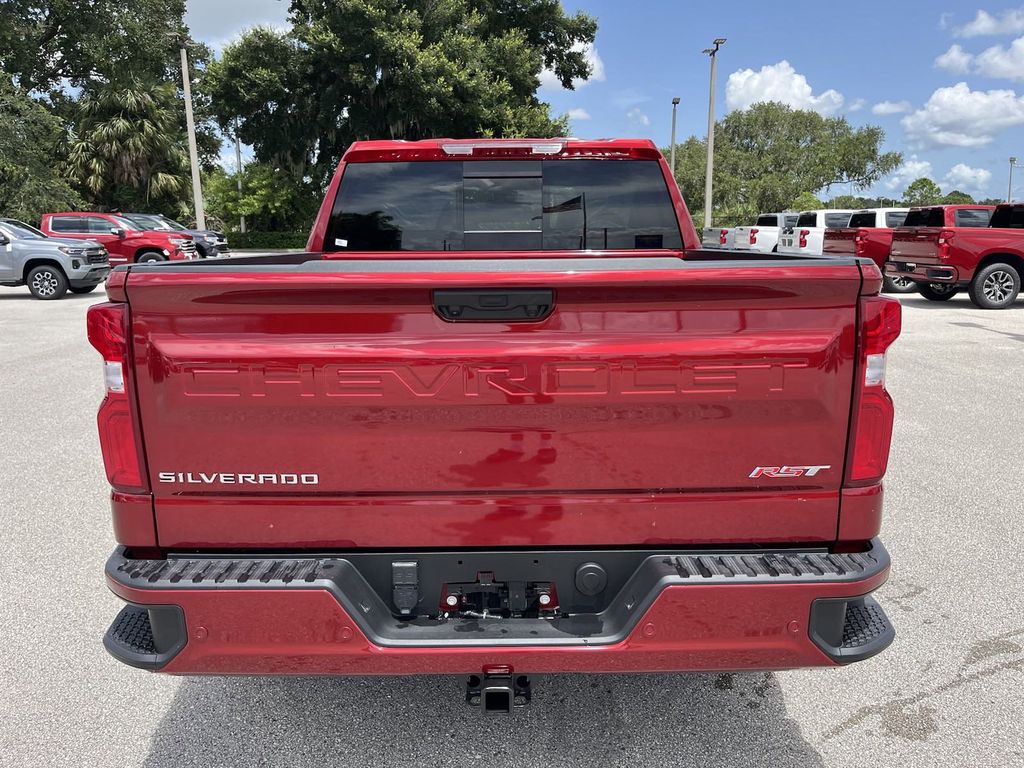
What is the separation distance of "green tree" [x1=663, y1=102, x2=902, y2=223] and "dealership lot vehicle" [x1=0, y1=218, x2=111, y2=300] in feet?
144

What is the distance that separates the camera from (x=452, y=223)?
13.0ft

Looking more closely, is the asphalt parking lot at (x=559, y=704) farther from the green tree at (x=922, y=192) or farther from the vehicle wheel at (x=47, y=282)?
the green tree at (x=922, y=192)

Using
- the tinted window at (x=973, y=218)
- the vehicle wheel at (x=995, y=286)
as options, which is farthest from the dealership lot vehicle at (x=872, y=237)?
the vehicle wheel at (x=995, y=286)

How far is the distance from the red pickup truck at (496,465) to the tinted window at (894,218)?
18.8 metres

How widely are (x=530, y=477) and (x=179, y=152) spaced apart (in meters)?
40.1

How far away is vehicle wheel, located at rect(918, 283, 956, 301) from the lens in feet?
53.6

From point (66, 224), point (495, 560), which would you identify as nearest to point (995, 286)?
point (495, 560)

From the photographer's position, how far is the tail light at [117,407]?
2.01m

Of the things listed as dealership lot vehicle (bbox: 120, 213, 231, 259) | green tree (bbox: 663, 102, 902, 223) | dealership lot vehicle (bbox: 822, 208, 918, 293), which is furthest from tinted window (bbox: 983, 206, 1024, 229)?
green tree (bbox: 663, 102, 902, 223)

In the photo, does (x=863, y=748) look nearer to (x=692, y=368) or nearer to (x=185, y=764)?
(x=692, y=368)

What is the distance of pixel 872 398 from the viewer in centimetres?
207

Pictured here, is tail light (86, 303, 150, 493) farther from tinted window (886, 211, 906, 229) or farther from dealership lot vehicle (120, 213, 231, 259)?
dealership lot vehicle (120, 213, 231, 259)

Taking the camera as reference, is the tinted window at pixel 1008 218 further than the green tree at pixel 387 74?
No

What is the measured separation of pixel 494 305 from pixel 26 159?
105 feet
